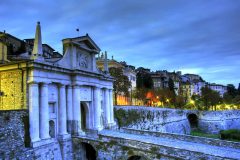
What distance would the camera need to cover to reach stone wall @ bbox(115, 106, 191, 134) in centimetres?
3851

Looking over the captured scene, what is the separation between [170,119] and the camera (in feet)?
182

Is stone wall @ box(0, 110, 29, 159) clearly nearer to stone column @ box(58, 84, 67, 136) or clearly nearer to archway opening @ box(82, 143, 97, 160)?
stone column @ box(58, 84, 67, 136)

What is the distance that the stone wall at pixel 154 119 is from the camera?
38.5 meters

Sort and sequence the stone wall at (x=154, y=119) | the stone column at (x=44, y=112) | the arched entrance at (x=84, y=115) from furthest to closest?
the stone wall at (x=154, y=119) < the arched entrance at (x=84, y=115) < the stone column at (x=44, y=112)

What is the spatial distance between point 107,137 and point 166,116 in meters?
31.9

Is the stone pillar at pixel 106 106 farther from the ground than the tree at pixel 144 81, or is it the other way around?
the tree at pixel 144 81

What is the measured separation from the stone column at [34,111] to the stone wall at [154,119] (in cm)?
1687

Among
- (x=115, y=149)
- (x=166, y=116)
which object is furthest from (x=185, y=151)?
(x=166, y=116)

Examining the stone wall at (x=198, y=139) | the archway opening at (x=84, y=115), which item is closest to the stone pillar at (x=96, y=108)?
the archway opening at (x=84, y=115)

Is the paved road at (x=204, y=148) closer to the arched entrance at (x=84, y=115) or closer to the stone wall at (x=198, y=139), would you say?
the stone wall at (x=198, y=139)

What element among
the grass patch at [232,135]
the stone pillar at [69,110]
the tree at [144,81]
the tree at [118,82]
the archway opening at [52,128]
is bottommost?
the grass patch at [232,135]

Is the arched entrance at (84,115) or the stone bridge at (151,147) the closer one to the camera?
the stone bridge at (151,147)

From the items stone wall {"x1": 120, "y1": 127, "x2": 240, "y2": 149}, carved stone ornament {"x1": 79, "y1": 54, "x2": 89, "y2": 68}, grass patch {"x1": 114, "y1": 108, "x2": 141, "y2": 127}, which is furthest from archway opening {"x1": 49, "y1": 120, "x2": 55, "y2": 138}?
grass patch {"x1": 114, "y1": 108, "x2": 141, "y2": 127}

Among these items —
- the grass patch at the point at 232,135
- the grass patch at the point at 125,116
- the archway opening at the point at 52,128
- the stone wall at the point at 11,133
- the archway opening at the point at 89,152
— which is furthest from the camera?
the grass patch at the point at 232,135
